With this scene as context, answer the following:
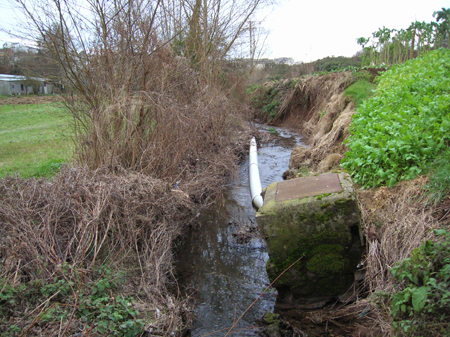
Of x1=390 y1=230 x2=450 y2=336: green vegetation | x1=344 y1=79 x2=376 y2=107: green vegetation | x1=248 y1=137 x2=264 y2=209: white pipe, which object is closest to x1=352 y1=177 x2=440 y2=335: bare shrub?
x1=390 y1=230 x2=450 y2=336: green vegetation

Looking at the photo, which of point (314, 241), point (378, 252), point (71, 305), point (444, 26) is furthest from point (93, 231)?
point (444, 26)

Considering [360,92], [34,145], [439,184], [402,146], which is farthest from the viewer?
[360,92]

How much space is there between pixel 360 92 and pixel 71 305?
10.7 meters

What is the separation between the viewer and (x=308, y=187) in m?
4.12

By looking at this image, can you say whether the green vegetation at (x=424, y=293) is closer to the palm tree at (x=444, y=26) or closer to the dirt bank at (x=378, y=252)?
the dirt bank at (x=378, y=252)

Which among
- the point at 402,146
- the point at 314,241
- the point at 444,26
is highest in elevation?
the point at 444,26

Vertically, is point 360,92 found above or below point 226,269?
above

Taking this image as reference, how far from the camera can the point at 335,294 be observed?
3857mm

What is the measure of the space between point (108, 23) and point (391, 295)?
5.78m

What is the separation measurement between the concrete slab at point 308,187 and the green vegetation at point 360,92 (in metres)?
6.65

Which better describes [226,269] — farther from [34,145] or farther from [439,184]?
Result: [34,145]

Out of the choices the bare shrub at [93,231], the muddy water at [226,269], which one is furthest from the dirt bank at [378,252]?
the bare shrub at [93,231]

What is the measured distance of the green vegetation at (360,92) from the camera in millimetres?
10570

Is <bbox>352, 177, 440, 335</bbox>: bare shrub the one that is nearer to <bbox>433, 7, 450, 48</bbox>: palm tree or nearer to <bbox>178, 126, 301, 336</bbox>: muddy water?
<bbox>178, 126, 301, 336</bbox>: muddy water
